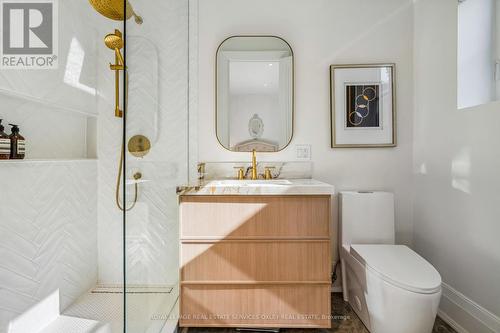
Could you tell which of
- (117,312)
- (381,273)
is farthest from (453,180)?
(117,312)

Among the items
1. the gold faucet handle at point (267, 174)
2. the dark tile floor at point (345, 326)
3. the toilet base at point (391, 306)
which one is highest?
the gold faucet handle at point (267, 174)

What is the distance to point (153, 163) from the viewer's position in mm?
1175

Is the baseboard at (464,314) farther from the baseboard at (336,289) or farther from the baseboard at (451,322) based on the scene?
the baseboard at (336,289)

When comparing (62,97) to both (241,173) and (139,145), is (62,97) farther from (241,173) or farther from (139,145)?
(241,173)

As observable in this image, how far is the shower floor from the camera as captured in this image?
1.04 metres

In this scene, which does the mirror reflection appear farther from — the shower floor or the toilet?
the shower floor

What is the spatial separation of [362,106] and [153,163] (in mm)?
1521

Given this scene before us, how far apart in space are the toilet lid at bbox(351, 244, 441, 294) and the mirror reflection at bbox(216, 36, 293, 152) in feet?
3.00

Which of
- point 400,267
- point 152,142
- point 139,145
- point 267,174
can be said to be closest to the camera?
Answer: point 139,145

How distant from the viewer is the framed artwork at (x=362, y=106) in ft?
6.46

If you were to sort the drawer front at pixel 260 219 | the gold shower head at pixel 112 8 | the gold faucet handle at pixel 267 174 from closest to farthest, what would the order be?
1. the gold shower head at pixel 112 8
2. the drawer front at pixel 260 219
3. the gold faucet handle at pixel 267 174

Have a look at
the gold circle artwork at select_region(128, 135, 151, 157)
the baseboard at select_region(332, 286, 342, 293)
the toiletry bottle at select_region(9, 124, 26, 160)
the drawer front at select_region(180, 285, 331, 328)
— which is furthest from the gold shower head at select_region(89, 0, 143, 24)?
the baseboard at select_region(332, 286, 342, 293)

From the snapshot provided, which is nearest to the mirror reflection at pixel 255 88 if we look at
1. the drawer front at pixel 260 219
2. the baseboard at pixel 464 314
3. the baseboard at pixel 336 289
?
the drawer front at pixel 260 219

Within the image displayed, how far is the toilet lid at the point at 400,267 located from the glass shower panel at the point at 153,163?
1.06 m
